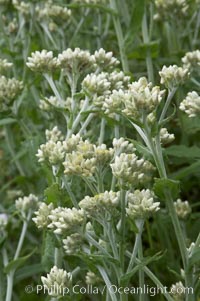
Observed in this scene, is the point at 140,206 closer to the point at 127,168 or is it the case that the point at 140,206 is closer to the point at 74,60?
the point at 127,168

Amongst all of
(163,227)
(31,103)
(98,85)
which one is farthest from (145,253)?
(31,103)

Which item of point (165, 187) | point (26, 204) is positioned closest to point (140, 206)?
point (165, 187)

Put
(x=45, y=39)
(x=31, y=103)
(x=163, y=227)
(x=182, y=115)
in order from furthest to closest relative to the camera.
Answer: (x=45, y=39), (x=31, y=103), (x=182, y=115), (x=163, y=227)

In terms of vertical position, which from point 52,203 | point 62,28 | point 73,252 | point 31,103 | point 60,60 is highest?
point 62,28

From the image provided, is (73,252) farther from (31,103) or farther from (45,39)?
(45,39)

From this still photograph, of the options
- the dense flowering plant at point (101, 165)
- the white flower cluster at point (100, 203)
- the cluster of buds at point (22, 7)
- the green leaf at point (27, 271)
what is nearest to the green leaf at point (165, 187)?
the dense flowering plant at point (101, 165)

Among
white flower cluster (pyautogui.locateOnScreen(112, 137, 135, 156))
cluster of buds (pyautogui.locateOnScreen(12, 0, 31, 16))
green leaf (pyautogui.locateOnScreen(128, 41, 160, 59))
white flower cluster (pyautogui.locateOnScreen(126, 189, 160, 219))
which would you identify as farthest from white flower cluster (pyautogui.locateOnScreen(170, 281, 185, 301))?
cluster of buds (pyautogui.locateOnScreen(12, 0, 31, 16))

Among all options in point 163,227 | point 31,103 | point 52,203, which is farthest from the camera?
point 31,103

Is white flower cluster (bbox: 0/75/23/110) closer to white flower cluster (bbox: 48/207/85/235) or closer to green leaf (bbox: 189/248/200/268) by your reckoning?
white flower cluster (bbox: 48/207/85/235)
